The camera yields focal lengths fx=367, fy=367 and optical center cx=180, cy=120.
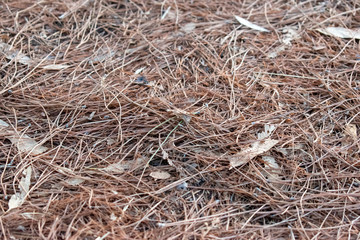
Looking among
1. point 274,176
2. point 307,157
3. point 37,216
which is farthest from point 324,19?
point 37,216

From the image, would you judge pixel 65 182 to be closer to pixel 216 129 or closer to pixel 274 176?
pixel 216 129

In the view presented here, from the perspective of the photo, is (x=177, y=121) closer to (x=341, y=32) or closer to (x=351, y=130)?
(x=351, y=130)

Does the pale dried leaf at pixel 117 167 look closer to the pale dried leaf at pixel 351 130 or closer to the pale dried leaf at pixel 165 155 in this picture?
the pale dried leaf at pixel 165 155

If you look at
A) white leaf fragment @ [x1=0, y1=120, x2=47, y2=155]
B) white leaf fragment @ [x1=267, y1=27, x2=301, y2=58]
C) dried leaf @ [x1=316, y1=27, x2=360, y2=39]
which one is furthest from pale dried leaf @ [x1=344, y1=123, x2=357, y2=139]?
white leaf fragment @ [x1=0, y1=120, x2=47, y2=155]

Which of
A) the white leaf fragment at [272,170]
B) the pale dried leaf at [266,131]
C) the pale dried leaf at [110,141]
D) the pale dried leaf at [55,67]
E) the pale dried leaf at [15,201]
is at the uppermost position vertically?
the pale dried leaf at [55,67]

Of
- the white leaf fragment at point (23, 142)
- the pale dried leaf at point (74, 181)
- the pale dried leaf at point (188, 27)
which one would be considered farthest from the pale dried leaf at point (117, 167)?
the pale dried leaf at point (188, 27)

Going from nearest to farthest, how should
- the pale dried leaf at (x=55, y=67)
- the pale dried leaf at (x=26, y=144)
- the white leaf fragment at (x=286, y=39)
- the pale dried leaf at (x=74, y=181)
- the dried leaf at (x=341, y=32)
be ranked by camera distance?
the pale dried leaf at (x=74, y=181) < the pale dried leaf at (x=26, y=144) < the pale dried leaf at (x=55, y=67) < the white leaf fragment at (x=286, y=39) < the dried leaf at (x=341, y=32)

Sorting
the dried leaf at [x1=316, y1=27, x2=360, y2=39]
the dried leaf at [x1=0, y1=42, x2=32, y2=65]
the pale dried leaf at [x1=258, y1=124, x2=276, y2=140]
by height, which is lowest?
Result: the pale dried leaf at [x1=258, y1=124, x2=276, y2=140]

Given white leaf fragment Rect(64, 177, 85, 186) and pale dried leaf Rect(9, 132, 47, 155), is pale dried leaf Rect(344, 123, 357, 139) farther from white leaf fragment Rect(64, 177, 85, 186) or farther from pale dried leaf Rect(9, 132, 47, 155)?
pale dried leaf Rect(9, 132, 47, 155)
